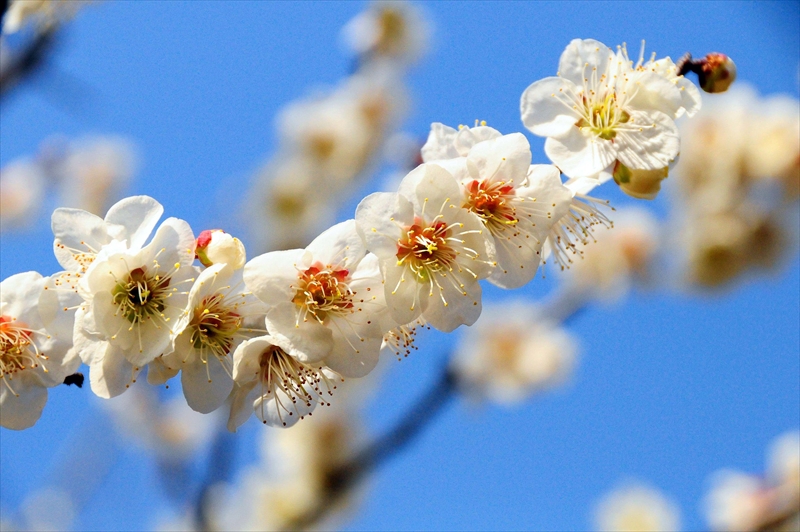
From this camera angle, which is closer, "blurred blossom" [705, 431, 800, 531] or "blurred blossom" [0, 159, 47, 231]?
"blurred blossom" [705, 431, 800, 531]

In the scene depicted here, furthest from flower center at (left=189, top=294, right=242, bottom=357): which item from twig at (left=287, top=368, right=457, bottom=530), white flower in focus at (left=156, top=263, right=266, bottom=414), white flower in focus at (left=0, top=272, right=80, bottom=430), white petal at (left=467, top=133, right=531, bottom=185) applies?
twig at (left=287, top=368, right=457, bottom=530)

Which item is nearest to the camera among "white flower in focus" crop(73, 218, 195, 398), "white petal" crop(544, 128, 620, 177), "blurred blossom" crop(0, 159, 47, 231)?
"white flower in focus" crop(73, 218, 195, 398)

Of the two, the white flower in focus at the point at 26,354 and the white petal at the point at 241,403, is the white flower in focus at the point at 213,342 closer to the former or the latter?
the white petal at the point at 241,403

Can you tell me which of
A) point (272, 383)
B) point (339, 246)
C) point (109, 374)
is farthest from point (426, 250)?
point (109, 374)

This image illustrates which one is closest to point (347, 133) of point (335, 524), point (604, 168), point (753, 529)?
point (335, 524)

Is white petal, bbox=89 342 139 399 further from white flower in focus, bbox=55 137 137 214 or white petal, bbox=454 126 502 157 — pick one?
white flower in focus, bbox=55 137 137 214

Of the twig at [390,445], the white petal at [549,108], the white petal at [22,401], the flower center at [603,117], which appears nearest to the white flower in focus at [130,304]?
the white petal at [22,401]
